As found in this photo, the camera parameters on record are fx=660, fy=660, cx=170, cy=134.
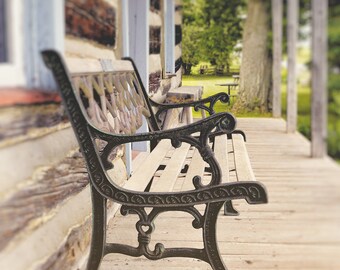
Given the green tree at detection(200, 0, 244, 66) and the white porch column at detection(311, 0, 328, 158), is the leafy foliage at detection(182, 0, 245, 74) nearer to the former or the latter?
the green tree at detection(200, 0, 244, 66)

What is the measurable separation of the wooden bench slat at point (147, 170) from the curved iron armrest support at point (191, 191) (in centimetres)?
16

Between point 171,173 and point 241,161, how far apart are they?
0.76 feet

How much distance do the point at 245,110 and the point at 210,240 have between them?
44cm

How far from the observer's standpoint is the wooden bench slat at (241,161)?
1.57m

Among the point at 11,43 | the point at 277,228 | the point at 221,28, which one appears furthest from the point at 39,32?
the point at 277,228

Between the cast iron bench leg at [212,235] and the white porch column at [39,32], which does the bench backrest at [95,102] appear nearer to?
the white porch column at [39,32]

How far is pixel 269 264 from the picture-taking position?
4.95 ft

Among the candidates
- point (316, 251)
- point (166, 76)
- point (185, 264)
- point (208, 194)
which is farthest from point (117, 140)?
point (166, 76)

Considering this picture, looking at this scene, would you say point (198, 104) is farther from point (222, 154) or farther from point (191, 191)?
point (191, 191)

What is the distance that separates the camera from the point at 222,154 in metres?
1.89

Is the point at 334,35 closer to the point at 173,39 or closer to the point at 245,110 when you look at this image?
the point at 245,110

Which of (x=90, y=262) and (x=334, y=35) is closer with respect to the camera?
(x=334, y=35)

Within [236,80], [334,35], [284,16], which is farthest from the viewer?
[236,80]

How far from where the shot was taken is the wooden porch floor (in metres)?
1.14
